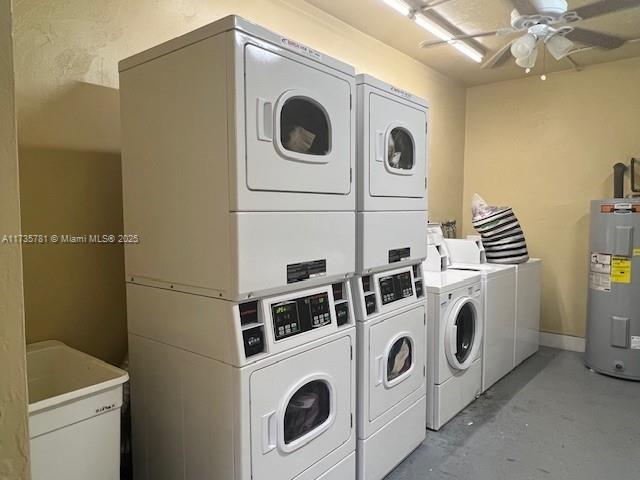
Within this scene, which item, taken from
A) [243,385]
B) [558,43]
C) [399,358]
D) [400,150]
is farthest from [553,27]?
[243,385]

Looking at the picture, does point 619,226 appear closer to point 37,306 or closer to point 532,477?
point 532,477

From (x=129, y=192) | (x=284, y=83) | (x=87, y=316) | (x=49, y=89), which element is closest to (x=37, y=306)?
(x=87, y=316)

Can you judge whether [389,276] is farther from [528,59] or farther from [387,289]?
[528,59]

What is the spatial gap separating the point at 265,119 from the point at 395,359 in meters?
1.41

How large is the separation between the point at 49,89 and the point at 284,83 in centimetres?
101

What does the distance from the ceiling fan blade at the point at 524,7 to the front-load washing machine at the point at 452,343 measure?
1.53 m

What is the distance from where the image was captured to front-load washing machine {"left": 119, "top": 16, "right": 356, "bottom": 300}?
4.69ft

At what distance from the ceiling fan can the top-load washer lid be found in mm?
1125

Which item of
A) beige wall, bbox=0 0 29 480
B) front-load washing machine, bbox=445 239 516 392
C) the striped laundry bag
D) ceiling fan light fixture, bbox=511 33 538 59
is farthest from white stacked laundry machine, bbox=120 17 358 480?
the striped laundry bag

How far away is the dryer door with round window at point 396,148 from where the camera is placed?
2.04m

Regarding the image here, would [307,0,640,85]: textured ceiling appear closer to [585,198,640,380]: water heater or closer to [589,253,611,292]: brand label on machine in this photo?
[585,198,640,380]: water heater

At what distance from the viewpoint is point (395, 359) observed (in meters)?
2.25

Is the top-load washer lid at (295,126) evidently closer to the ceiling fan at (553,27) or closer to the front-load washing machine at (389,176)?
the front-load washing machine at (389,176)

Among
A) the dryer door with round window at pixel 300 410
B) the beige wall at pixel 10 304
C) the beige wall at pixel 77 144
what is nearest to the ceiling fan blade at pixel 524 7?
the beige wall at pixel 77 144
